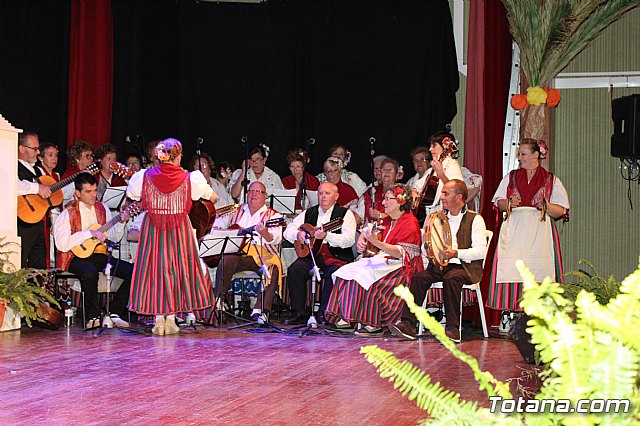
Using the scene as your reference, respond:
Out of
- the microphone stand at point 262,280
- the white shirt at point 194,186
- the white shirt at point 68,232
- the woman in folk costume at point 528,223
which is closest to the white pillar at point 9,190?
the white shirt at point 68,232

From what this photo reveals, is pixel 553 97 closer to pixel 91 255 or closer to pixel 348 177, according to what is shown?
pixel 348 177

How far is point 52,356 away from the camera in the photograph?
208 inches

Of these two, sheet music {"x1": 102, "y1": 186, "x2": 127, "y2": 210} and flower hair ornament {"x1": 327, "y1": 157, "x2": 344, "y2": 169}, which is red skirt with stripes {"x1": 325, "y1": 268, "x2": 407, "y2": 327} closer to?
flower hair ornament {"x1": 327, "y1": 157, "x2": 344, "y2": 169}

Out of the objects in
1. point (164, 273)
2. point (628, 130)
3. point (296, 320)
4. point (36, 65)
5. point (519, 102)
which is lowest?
point (296, 320)

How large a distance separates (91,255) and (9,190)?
2.78ft

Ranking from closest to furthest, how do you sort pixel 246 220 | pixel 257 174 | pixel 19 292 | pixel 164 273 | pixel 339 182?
pixel 19 292, pixel 164 273, pixel 246 220, pixel 339 182, pixel 257 174

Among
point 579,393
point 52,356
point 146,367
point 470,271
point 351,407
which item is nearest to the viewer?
point 579,393

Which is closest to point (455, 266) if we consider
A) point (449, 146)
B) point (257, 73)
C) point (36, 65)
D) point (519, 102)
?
point (449, 146)

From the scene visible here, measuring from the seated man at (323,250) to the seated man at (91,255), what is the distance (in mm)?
1398

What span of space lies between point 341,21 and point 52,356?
5.34 meters

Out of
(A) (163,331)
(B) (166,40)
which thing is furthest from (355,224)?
(B) (166,40)

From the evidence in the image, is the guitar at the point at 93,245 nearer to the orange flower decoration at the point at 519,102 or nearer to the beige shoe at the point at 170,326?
the beige shoe at the point at 170,326

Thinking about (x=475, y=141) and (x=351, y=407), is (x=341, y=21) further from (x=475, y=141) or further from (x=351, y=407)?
(x=351, y=407)

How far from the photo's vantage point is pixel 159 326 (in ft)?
21.2
